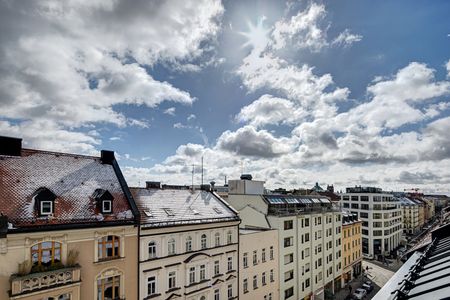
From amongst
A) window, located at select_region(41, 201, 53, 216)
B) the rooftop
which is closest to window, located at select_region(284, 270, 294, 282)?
window, located at select_region(41, 201, 53, 216)

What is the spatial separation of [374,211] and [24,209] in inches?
3539

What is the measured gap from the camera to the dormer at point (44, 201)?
21.4 meters

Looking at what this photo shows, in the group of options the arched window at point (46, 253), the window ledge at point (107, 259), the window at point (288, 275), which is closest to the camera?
the arched window at point (46, 253)

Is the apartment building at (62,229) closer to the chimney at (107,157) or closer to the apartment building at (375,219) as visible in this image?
the chimney at (107,157)

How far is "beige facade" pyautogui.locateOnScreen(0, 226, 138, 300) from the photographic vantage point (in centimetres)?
1925

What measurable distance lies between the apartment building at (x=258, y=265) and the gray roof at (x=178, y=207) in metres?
4.64

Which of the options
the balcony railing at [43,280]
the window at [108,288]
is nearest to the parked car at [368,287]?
the window at [108,288]

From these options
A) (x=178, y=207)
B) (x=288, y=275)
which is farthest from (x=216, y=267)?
(x=288, y=275)

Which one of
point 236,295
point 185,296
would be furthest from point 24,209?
point 236,295

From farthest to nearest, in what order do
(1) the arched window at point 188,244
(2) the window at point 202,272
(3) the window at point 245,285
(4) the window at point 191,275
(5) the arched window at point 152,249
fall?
(3) the window at point 245,285, (2) the window at point 202,272, (1) the arched window at point 188,244, (4) the window at point 191,275, (5) the arched window at point 152,249

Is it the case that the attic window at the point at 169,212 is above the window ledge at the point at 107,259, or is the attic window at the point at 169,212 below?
above

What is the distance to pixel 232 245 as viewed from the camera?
3422 centimetres

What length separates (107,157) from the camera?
97.6 feet

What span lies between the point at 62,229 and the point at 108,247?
4.17m
